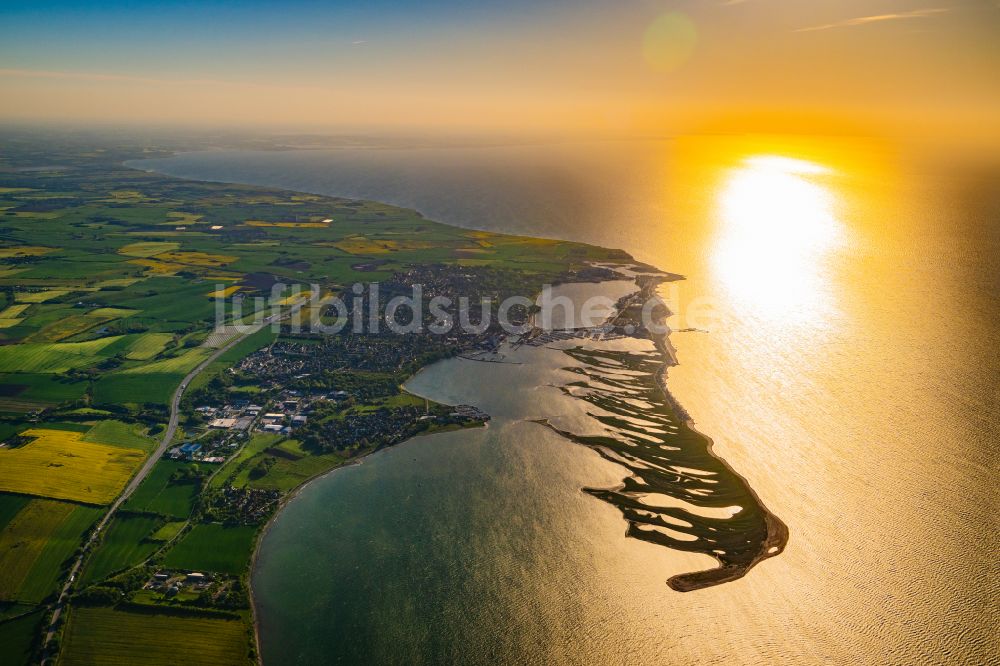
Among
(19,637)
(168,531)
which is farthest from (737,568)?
(19,637)

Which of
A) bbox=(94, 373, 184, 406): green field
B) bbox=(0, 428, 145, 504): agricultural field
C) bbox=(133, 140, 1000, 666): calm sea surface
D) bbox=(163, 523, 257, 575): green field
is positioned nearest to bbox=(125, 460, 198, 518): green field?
bbox=(0, 428, 145, 504): agricultural field

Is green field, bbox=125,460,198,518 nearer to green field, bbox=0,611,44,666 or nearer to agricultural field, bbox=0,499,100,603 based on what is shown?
agricultural field, bbox=0,499,100,603

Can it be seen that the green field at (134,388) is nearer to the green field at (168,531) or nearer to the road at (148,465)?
the road at (148,465)

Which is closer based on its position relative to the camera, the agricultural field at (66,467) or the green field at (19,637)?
the green field at (19,637)

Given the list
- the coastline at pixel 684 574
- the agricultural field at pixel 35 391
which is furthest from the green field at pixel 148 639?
the agricultural field at pixel 35 391

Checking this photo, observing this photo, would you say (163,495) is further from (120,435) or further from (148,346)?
(148,346)

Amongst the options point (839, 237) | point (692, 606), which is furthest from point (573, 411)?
point (839, 237)
